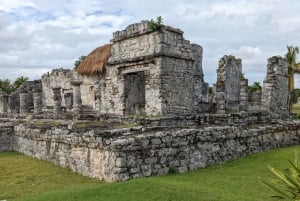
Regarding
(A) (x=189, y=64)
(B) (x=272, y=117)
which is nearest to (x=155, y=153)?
(A) (x=189, y=64)

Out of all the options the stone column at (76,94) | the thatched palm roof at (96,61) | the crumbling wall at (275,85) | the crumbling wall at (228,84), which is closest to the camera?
the crumbling wall at (228,84)

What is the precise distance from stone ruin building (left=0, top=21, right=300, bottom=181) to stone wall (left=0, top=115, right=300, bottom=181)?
20 mm

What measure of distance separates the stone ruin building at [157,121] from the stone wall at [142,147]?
20 millimetres

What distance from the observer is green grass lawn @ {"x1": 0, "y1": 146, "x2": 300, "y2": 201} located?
5320 mm

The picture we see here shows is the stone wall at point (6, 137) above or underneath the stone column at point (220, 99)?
underneath

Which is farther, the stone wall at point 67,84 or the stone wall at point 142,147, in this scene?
the stone wall at point 67,84

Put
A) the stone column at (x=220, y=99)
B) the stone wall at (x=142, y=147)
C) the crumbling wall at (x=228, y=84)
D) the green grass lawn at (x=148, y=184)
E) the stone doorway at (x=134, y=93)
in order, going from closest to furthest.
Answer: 1. the green grass lawn at (x=148, y=184)
2. the stone wall at (x=142, y=147)
3. the stone column at (x=220, y=99)
4. the crumbling wall at (x=228, y=84)
5. the stone doorway at (x=134, y=93)

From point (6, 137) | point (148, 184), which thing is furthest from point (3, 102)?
point (148, 184)

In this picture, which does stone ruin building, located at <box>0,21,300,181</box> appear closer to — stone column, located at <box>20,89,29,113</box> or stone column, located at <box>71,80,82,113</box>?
stone column, located at <box>71,80,82,113</box>

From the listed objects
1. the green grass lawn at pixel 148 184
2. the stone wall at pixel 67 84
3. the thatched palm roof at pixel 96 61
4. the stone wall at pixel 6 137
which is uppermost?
the thatched palm roof at pixel 96 61

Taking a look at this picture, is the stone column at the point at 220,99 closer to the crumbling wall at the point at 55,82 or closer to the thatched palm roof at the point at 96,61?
the thatched palm roof at the point at 96,61

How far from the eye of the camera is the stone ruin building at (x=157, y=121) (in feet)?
23.2

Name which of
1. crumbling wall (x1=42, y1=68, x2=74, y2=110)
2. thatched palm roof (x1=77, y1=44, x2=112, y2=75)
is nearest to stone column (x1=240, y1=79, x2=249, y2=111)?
thatched palm roof (x1=77, y1=44, x2=112, y2=75)

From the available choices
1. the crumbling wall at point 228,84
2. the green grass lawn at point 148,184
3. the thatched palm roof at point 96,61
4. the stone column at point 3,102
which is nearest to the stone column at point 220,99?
the crumbling wall at point 228,84
